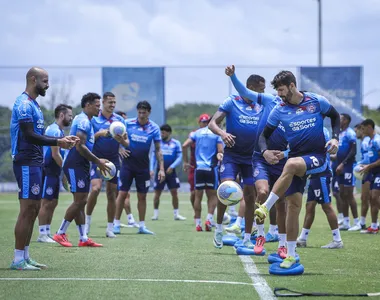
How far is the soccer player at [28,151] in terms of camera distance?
32.1ft

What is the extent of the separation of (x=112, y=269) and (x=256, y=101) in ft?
11.4

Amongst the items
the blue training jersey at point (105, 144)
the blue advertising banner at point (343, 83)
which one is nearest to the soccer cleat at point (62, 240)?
the blue training jersey at point (105, 144)

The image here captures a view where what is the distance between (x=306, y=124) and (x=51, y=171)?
20.4 feet

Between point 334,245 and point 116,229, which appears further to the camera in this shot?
point 116,229

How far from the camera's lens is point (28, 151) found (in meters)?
9.98

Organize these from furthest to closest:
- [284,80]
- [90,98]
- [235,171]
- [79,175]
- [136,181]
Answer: [136,181] → [90,98] → [79,175] → [235,171] → [284,80]

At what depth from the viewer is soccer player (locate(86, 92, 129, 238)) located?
1526cm

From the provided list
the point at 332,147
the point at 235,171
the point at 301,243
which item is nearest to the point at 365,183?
the point at 301,243

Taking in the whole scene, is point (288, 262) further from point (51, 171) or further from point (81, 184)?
point (51, 171)

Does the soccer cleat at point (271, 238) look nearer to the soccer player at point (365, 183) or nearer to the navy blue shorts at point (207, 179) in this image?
the navy blue shorts at point (207, 179)

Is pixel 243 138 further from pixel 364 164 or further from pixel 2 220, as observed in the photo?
pixel 2 220

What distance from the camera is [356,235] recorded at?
16.7 metres

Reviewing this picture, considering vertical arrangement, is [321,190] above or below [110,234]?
above

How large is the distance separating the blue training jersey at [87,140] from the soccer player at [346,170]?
706cm
